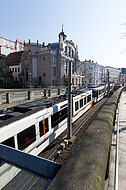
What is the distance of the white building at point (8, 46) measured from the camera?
57.6 metres

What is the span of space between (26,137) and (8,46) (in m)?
66.8

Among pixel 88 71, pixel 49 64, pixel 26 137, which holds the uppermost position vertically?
pixel 88 71

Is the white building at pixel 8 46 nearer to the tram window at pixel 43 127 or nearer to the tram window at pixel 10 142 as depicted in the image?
the tram window at pixel 43 127

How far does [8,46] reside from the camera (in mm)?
61062

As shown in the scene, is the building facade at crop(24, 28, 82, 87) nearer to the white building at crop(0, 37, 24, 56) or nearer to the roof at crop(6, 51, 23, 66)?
the roof at crop(6, 51, 23, 66)

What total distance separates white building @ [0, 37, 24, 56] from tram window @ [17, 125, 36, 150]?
62.2m

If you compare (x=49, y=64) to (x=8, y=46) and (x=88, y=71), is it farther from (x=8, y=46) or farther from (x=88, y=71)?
(x=88, y=71)

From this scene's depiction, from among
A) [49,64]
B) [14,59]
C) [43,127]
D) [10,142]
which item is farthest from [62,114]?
[14,59]

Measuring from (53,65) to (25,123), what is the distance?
132 feet

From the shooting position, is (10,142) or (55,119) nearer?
(10,142)

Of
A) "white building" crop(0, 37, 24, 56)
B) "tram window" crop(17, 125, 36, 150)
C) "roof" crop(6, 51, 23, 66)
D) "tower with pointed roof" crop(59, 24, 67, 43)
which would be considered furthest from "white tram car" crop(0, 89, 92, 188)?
"white building" crop(0, 37, 24, 56)

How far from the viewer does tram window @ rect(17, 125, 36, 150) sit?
17.7ft

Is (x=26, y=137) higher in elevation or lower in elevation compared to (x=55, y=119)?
lower

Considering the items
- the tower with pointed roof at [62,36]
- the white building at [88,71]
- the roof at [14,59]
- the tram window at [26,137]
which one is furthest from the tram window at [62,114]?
the white building at [88,71]
